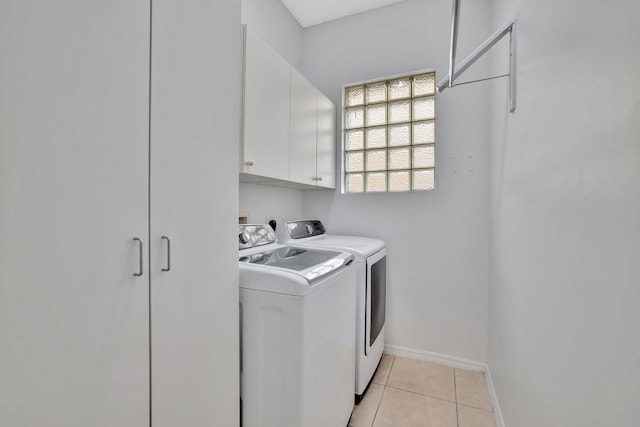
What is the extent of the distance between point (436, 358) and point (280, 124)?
6.95ft

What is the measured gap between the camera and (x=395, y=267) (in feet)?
7.71

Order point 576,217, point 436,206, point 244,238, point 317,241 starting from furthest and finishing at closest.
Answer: point 436,206 < point 317,241 < point 244,238 < point 576,217

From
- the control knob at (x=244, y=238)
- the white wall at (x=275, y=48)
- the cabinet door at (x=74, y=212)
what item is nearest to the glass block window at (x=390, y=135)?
the white wall at (x=275, y=48)

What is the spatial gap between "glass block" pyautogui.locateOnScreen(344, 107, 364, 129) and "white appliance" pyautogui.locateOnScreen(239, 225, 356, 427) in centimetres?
152

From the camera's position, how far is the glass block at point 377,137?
2381 mm

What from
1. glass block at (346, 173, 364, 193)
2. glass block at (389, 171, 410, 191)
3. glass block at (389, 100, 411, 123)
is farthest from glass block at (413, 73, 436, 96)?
glass block at (346, 173, 364, 193)

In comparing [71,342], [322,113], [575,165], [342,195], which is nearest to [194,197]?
[71,342]

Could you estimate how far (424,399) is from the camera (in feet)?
5.92

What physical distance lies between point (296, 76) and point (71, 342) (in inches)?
68.8

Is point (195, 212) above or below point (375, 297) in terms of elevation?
above

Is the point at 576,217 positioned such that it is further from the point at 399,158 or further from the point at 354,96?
the point at 354,96

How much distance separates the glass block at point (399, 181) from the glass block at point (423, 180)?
63 mm

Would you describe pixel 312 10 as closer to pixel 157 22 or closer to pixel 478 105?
pixel 478 105

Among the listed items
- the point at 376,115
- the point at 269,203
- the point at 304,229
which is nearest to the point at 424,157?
the point at 376,115
